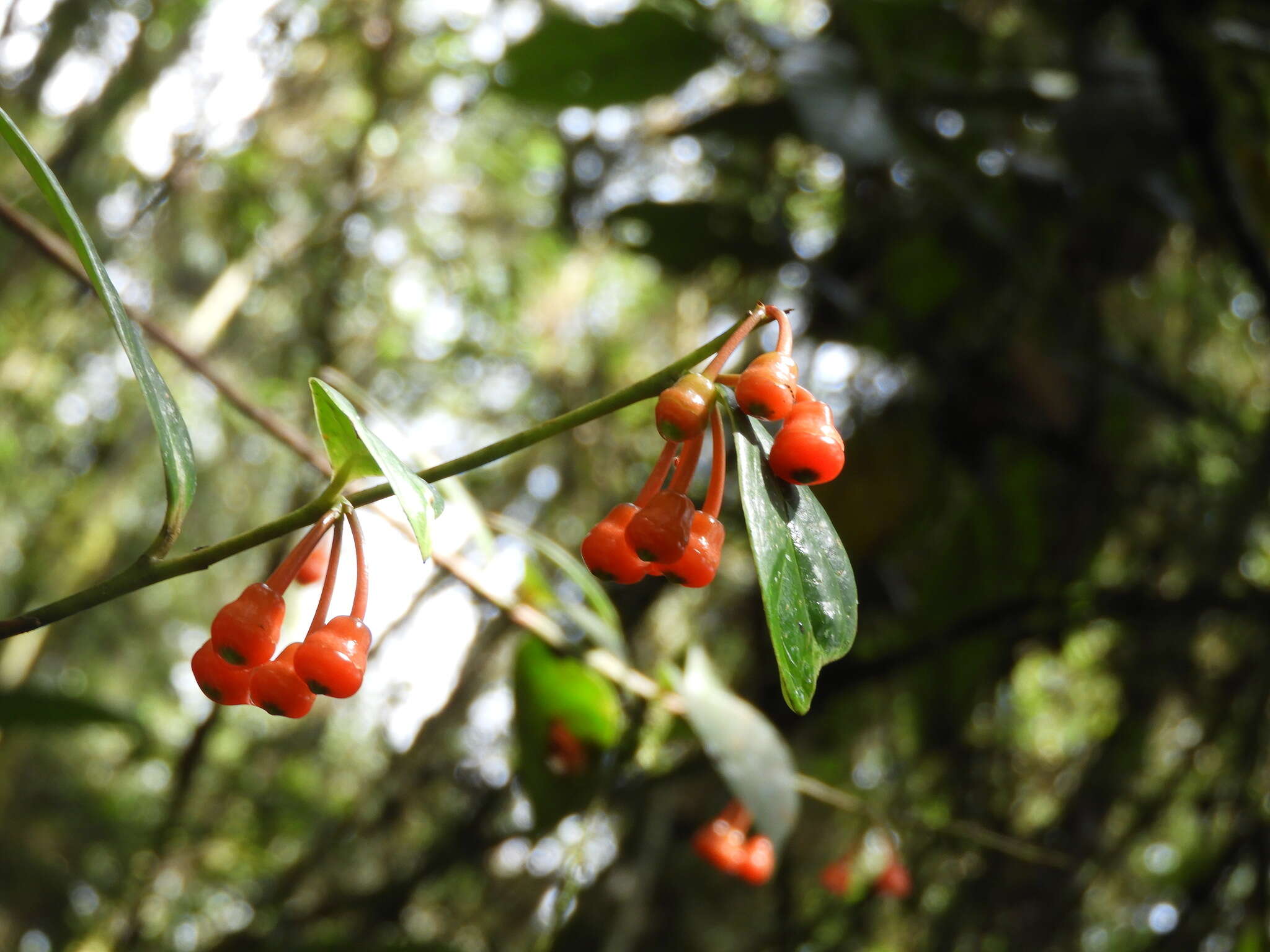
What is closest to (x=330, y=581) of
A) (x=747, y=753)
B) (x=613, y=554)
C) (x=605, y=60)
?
(x=613, y=554)

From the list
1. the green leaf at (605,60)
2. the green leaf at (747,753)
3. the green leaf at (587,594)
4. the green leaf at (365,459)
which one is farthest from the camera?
the green leaf at (605,60)

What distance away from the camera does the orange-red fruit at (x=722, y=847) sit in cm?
120

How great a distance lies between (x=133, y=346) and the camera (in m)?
0.48

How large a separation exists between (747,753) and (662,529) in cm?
61

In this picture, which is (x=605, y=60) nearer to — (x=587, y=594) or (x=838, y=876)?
(x=587, y=594)

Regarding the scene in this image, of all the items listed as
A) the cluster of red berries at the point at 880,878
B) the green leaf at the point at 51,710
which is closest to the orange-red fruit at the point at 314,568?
the green leaf at the point at 51,710

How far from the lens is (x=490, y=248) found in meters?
4.57

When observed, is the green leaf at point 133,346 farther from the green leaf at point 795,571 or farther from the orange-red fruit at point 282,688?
the green leaf at point 795,571

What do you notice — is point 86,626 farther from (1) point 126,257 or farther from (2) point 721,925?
(2) point 721,925

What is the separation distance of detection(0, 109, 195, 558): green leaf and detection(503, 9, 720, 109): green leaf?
1363 mm

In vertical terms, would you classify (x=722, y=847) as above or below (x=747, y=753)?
below

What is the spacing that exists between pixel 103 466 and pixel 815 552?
3707 mm

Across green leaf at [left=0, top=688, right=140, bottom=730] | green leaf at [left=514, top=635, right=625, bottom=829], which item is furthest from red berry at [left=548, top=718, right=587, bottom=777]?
green leaf at [left=0, top=688, right=140, bottom=730]

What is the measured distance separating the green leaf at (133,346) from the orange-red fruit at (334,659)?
8 cm
